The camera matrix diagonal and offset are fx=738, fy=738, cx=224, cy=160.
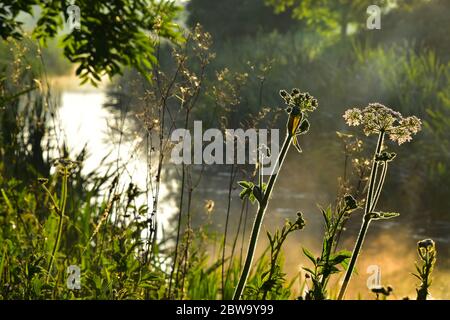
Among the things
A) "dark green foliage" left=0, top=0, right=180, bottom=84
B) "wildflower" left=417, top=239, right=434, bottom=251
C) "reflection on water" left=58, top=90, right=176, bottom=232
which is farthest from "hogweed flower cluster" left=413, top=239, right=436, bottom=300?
"reflection on water" left=58, top=90, right=176, bottom=232

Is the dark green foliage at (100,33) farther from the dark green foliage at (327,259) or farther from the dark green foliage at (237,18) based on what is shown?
the dark green foliage at (237,18)

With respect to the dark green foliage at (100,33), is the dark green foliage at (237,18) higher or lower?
higher

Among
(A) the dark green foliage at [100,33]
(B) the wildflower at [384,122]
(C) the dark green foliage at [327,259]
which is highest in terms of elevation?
(A) the dark green foliage at [100,33]

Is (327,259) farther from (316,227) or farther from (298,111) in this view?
(316,227)

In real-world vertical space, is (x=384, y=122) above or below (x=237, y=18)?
below

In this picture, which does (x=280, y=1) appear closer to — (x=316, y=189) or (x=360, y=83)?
(x=360, y=83)

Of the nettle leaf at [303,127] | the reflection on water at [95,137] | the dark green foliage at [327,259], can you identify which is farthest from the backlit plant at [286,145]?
the reflection on water at [95,137]

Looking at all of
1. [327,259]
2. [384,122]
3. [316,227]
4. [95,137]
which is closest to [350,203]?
[327,259]

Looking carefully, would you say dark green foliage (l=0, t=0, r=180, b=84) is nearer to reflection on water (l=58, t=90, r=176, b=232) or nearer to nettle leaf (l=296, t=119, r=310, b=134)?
reflection on water (l=58, t=90, r=176, b=232)

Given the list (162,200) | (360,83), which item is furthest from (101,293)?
(360,83)

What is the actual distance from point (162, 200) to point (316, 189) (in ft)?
6.78

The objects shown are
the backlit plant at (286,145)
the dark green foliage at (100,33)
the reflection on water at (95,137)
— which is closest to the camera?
the backlit plant at (286,145)
